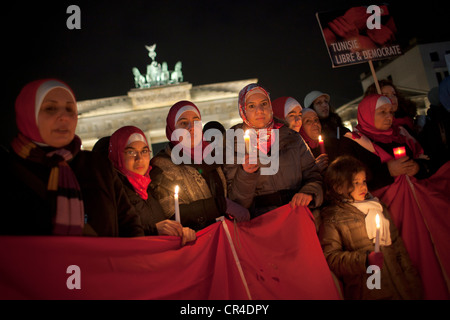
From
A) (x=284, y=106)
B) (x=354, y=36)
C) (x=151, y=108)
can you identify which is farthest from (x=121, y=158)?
(x=151, y=108)

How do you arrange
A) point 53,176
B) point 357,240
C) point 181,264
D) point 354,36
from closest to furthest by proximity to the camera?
point 53,176 < point 181,264 < point 357,240 < point 354,36

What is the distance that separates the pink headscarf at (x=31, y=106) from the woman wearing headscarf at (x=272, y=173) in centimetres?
135

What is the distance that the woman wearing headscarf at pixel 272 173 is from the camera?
2559 mm

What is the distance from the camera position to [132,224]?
83.2 inches

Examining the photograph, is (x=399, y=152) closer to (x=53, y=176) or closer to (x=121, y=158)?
(x=121, y=158)

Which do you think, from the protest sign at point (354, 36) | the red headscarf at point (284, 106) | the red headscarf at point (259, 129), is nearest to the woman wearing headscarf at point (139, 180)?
the red headscarf at point (259, 129)

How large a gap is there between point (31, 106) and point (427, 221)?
306 centimetres

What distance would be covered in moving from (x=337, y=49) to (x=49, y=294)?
5.38 metres

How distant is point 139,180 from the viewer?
2607 mm

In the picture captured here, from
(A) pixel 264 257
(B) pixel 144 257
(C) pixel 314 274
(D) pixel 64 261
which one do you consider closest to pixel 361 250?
(C) pixel 314 274

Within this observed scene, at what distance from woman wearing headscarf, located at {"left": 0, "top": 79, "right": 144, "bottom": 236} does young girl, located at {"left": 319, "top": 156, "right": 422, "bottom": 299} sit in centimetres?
159

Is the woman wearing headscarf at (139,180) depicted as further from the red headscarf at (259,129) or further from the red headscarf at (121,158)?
the red headscarf at (259,129)

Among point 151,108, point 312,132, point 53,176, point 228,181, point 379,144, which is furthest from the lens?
point 151,108
